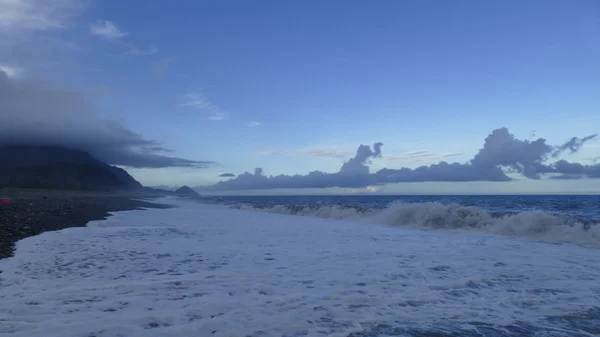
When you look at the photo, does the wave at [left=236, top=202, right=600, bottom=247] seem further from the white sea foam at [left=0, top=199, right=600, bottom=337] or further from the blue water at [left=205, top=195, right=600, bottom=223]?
the white sea foam at [left=0, top=199, right=600, bottom=337]

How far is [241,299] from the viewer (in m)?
6.09

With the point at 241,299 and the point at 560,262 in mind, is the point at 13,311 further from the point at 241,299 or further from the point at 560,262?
the point at 560,262

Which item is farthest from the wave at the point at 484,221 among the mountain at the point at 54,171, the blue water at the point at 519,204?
the mountain at the point at 54,171

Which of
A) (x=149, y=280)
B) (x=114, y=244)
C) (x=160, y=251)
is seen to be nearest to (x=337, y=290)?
(x=149, y=280)

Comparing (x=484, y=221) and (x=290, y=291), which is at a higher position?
(x=484, y=221)

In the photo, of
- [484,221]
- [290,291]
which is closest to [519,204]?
[484,221]

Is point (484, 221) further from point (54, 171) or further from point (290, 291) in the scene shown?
point (54, 171)

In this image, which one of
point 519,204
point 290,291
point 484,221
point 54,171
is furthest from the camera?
point 54,171

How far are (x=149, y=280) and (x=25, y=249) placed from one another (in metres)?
5.37

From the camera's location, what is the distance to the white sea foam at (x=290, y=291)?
191 inches

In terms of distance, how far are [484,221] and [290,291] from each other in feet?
53.2

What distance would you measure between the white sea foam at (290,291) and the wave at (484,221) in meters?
3.96

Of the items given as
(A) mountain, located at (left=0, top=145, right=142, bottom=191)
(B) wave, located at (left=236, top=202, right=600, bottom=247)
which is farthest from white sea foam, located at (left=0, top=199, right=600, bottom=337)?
(A) mountain, located at (left=0, top=145, right=142, bottom=191)

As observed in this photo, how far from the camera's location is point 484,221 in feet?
64.1
